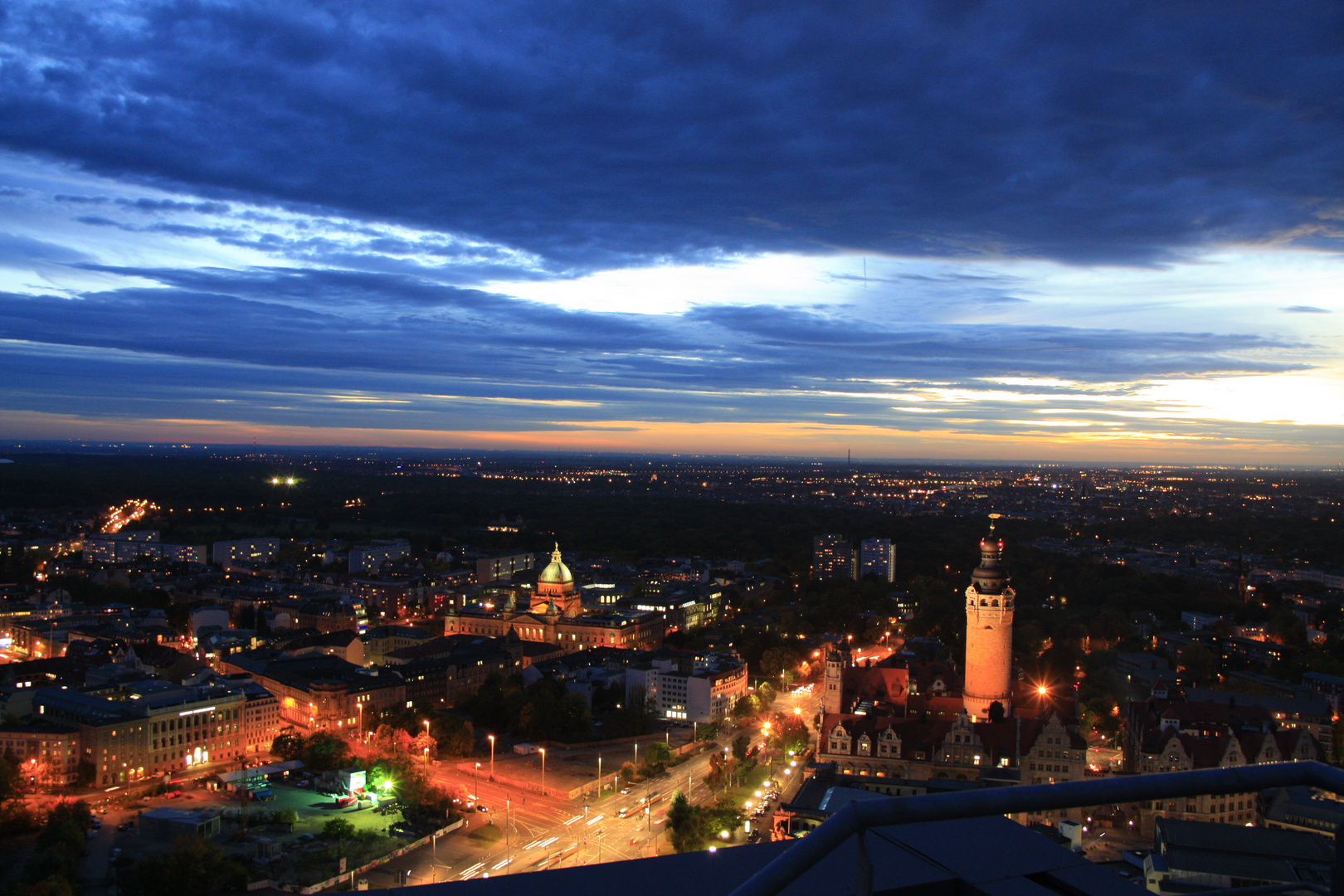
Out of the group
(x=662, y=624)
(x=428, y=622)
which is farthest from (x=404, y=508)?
(x=662, y=624)

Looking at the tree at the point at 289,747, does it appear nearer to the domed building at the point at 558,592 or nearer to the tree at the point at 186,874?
the tree at the point at 186,874

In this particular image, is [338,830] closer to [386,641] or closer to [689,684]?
[689,684]

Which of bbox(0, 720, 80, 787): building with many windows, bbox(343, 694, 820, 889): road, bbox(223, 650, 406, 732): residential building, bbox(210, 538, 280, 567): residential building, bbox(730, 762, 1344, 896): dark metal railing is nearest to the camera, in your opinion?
bbox(730, 762, 1344, 896): dark metal railing

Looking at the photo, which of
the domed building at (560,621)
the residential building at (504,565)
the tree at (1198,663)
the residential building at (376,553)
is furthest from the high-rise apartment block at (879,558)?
the residential building at (376,553)

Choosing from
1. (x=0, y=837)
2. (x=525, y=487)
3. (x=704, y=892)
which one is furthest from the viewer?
(x=525, y=487)

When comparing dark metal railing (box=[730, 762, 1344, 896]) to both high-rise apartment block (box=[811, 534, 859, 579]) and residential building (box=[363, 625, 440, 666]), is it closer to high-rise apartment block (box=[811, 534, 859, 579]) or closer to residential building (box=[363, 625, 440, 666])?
residential building (box=[363, 625, 440, 666])

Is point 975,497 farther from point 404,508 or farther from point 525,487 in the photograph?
point 404,508

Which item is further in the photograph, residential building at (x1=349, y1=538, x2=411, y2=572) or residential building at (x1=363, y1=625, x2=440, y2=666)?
residential building at (x1=349, y1=538, x2=411, y2=572)

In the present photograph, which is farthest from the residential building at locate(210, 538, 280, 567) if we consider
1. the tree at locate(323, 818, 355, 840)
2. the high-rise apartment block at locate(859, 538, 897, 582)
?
the tree at locate(323, 818, 355, 840)
